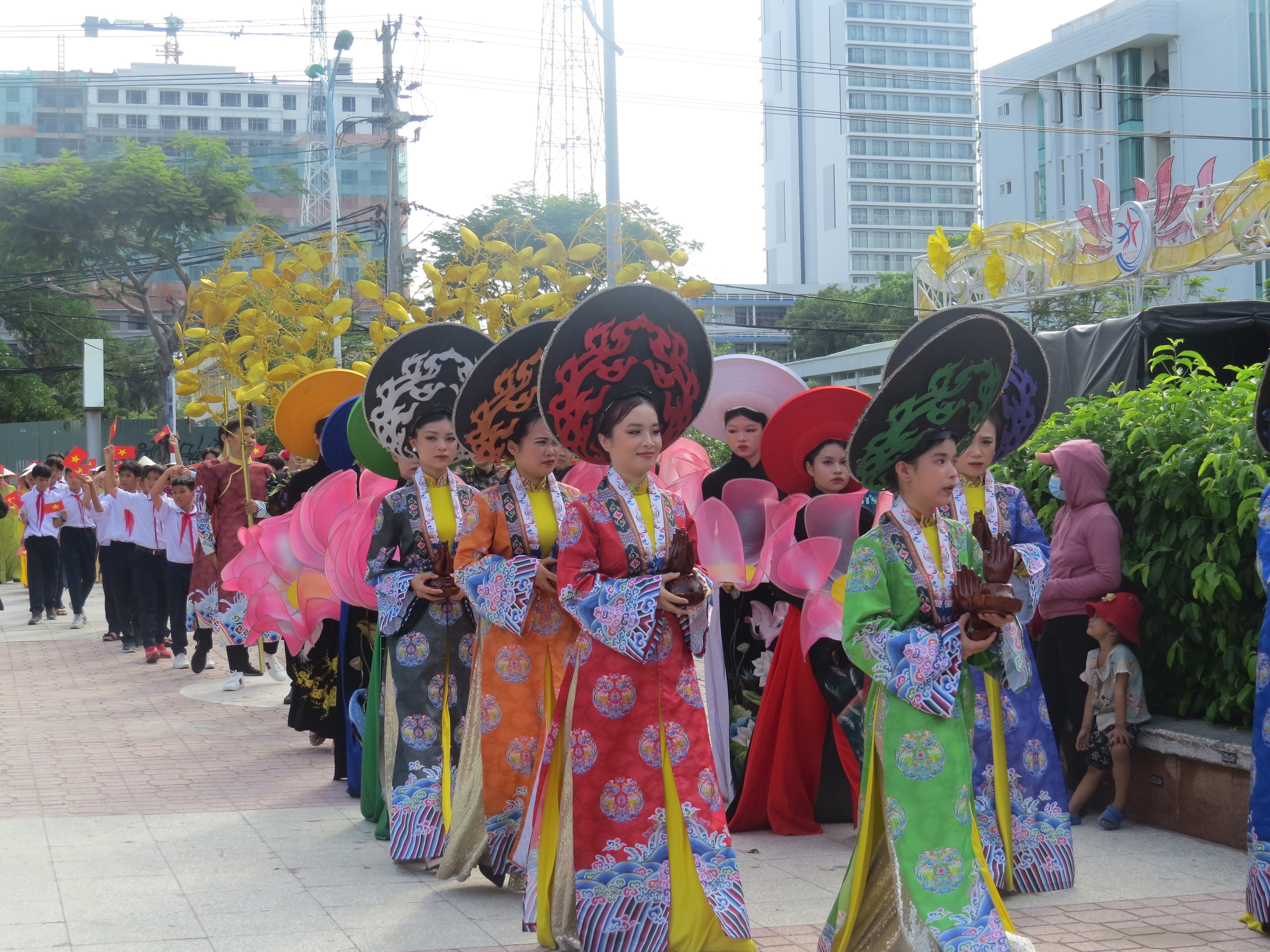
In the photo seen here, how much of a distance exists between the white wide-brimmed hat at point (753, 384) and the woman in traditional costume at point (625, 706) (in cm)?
173

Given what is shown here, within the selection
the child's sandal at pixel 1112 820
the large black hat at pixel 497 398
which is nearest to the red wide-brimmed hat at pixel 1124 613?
the child's sandal at pixel 1112 820

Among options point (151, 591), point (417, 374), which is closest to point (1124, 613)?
point (417, 374)

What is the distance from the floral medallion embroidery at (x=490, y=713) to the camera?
470 cm

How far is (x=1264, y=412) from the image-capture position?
14.5ft

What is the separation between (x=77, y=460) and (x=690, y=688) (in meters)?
14.9

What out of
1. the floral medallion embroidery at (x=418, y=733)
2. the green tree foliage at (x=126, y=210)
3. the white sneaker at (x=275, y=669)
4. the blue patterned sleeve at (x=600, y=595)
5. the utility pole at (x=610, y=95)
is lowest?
the white sneaker at (x=275, y=669)

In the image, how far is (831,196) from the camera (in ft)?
371

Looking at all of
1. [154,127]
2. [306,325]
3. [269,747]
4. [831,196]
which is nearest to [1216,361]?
[306,325]

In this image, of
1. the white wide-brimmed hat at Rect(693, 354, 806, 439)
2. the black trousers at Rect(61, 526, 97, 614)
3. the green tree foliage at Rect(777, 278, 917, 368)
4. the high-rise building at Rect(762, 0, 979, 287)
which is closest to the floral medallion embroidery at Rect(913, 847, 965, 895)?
the white wide-brimmed hat at Rect(693, 354, 806, 439)

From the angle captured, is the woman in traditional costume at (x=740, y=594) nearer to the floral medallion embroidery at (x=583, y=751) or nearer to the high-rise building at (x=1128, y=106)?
the floral medallion embroidery at (x=583, y=751)

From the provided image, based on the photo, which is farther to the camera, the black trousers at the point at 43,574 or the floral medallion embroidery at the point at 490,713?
the black trousers at the point at 43,574

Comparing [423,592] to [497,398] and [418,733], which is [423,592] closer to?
[418,733]

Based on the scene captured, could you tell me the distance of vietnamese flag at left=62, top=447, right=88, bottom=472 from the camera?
16817 mm

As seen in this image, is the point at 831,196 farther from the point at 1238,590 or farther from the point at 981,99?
the point at 1238,590
